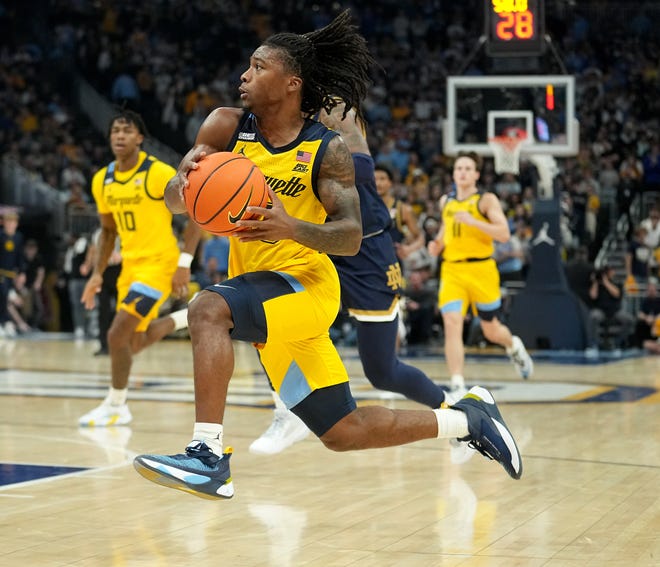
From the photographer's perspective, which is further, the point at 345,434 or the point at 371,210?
the point at 371,210

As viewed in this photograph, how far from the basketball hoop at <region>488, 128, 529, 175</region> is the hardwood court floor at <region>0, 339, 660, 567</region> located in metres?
6.24

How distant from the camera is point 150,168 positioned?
894 cm

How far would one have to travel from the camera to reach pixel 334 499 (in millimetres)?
6012

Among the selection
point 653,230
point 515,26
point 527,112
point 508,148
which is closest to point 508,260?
point 508,148

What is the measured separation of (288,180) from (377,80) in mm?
21690

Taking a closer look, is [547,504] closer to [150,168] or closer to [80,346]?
[150,168]

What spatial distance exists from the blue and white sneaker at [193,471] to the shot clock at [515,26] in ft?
35.7

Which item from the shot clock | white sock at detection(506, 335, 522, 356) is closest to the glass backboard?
the shot clock

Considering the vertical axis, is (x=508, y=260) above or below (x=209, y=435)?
below

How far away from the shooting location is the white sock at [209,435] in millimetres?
4625

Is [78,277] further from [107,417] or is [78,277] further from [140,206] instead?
A: [107,417]

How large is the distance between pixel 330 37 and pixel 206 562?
2191 mm

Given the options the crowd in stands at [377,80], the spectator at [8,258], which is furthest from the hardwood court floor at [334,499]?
the crowd in stands at [377,80]

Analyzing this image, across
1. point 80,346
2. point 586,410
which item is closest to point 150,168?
point 586,410
